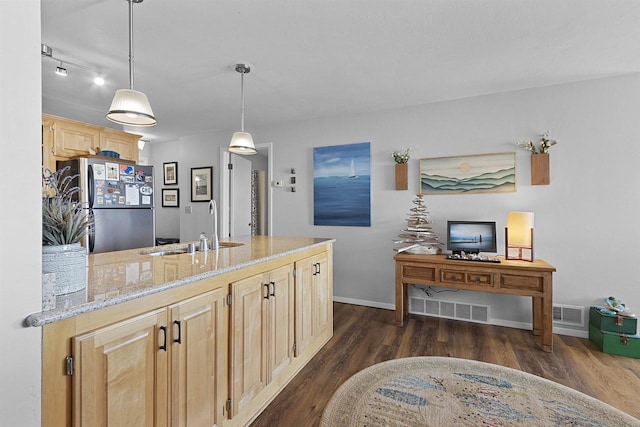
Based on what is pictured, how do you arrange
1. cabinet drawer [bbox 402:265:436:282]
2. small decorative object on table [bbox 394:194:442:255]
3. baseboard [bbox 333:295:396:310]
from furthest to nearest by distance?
baseboard [bbox 333:295:396:310]
small decorative object on table [bbox 394:194:442:255]
cabinet drawer [bbox 402:265:436:282]

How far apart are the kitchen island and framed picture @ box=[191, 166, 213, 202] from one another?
9.27 feet

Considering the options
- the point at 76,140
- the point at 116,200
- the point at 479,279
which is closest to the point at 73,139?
the point at 76,140

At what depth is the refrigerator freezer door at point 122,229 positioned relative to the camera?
3275 mm

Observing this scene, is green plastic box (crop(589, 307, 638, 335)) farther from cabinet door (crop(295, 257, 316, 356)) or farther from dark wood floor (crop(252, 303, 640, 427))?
cabinet door (crop(295, 257, 316, 356))

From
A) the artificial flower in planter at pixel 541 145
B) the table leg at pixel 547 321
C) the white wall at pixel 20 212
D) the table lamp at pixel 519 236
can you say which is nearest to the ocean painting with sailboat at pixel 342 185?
the table lamp at pixel 519 236

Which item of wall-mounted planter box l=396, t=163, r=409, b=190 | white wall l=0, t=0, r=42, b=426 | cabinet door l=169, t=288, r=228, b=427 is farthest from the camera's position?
wall-mounted planter box l=396, t=163, r=409, b=190

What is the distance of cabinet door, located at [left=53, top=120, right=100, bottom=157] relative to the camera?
329 cm

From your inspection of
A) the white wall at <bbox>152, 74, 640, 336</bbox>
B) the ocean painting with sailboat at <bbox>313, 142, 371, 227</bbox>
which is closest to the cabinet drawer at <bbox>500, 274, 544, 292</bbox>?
the white wall at <bbox>152, 74, 640, 336</bbox>

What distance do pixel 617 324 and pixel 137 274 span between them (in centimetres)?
366

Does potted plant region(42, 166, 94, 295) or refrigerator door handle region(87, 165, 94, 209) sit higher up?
refrigerator door handle region(87, 165, 94, 209)

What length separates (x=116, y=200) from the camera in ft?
11.2

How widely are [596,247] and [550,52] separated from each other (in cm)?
188

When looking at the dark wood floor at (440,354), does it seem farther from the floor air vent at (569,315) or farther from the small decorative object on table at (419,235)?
the small decorative object on table at (419,235)

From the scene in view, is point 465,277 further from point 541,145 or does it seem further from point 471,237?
point 541,145
